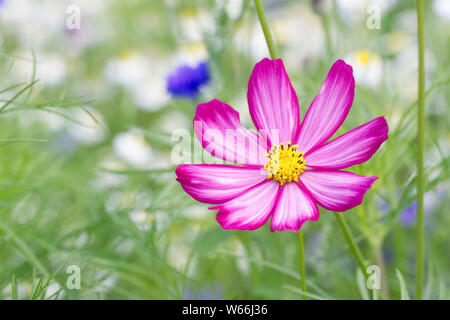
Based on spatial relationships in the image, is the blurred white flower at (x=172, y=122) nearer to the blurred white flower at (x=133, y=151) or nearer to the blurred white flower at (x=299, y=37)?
the blurred white flower at (x=133, y=151)

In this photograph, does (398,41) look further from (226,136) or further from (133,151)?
(226,136)

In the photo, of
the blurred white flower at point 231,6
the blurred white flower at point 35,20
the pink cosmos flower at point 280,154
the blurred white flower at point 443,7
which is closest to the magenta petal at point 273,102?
the pink cosmos flower at point 280,154

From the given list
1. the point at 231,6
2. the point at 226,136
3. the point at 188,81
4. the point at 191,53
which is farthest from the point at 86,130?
the point at 226,136

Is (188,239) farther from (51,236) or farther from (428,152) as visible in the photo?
(428,152)

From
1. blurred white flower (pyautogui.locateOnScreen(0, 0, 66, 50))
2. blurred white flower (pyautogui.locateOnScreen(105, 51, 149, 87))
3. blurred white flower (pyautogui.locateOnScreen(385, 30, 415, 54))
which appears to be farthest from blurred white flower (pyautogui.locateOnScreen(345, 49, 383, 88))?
blurred white flower (pyautogui.locateOnScreen(0, 0, 66, 50))

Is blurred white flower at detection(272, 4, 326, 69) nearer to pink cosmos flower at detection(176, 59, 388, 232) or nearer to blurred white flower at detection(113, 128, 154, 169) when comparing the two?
blurred white flower at detection(113, 128, 154, 169)

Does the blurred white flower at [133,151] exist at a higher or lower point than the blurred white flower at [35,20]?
lower
